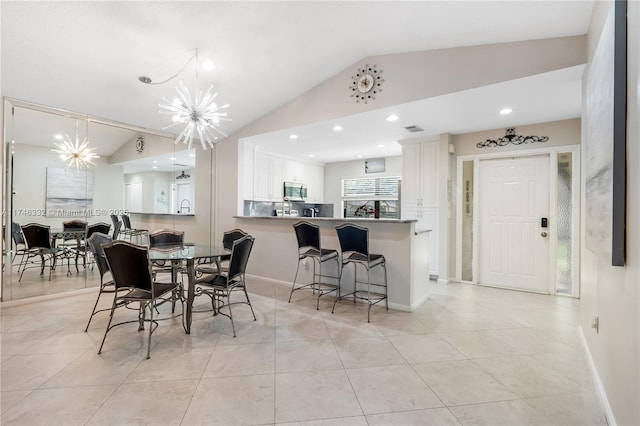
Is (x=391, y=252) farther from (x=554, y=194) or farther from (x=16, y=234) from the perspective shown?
(x=16, y=234)

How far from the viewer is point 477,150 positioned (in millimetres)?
4691

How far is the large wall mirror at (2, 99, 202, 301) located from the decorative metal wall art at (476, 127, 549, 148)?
5125 millimetres

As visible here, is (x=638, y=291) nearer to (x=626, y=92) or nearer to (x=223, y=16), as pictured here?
(x=626, y=92)

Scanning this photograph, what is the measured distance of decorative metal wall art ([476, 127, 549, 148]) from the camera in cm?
425

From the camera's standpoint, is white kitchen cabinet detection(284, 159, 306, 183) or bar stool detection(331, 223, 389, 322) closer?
bar stool detection(331, 223, 389, 322)

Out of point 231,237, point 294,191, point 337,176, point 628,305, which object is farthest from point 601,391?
point 337,176

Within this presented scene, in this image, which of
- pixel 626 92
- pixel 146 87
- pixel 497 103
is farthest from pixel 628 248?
pixel 146 87

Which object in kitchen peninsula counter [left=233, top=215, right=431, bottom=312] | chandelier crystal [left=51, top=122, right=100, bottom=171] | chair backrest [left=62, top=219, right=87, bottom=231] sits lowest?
kitchen peninsula counter [left=233, top=215, right=431, bottom=312]

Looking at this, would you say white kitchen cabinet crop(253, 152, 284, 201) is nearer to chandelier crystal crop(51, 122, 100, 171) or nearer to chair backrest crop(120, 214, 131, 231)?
chair backrest crop(120, 214, 131, 231)

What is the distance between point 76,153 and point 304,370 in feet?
13.9

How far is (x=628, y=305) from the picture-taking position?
1.40 meters

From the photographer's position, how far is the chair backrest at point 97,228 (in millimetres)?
4203

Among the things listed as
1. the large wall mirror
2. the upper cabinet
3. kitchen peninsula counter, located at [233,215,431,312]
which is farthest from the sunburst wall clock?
the large wall mirror

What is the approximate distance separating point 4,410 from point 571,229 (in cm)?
586
